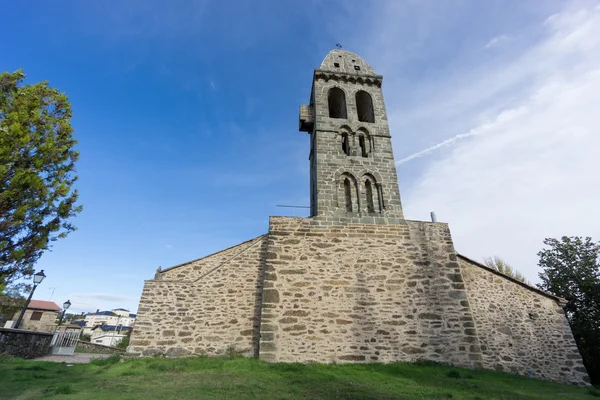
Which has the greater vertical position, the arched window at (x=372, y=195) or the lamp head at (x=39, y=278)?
the arched window at (x=372, y=195)

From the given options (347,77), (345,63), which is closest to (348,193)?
(347,77)

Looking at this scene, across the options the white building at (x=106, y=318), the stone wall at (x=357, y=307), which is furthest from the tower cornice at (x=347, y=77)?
the white building at (x=106, y=318)

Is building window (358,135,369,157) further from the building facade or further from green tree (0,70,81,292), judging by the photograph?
the building facade

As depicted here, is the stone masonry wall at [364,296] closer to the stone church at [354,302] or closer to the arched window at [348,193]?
the stone church at [354,302]

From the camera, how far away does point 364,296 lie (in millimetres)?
10477

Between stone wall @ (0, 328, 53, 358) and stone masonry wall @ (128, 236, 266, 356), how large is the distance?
19.3 ft

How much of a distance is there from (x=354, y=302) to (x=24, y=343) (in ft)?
47.7

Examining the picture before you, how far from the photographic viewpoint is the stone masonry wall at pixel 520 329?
413 inches

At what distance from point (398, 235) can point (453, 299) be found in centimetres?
296

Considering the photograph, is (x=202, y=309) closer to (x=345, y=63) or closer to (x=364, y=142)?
(x=364, y=142)

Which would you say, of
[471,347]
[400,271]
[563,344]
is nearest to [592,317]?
[563,344]

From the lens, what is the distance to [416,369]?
28.6 feet

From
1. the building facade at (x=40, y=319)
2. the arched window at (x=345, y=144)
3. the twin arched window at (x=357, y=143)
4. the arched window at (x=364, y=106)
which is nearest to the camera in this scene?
the twin arched window at (x=357, y=143)

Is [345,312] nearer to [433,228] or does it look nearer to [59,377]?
[433,228]
